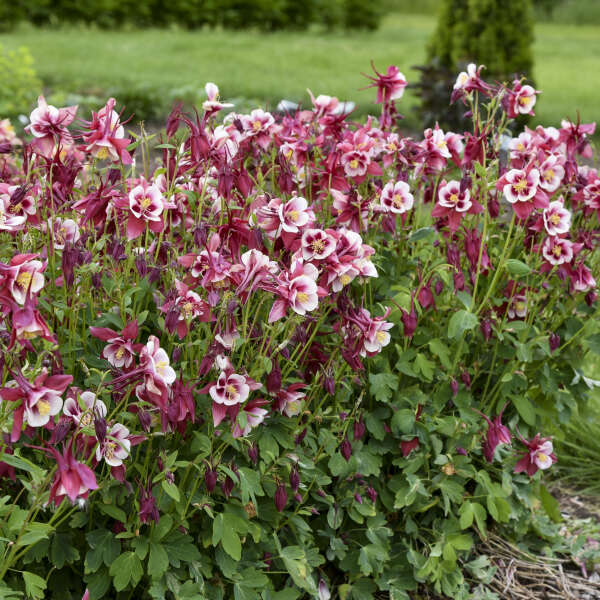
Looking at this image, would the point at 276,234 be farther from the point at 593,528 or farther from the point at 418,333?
the point at 593,528

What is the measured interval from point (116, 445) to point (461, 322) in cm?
103

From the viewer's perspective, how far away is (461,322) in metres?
2.31

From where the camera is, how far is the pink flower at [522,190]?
225cm

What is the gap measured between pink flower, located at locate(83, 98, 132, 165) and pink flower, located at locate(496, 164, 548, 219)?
1.04 m

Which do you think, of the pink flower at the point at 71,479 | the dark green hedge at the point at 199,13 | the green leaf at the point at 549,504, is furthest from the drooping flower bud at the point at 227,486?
the dark green hedge at the point at 199,13

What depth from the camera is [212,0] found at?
15.5 metres

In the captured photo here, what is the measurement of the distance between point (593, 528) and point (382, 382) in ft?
4.23

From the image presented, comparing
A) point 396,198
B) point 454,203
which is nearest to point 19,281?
point 396,198

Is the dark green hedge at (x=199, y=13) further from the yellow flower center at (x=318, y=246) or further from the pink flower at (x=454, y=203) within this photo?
the yellow flower center at (x=318, y=246)

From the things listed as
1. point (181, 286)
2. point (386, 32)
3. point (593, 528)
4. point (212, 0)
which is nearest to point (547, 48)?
point (386, 32)

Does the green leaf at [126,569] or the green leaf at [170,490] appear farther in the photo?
the green leaf at [126,569]

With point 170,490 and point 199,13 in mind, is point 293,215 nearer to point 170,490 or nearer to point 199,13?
point 170,490

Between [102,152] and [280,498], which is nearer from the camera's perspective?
[102,152]

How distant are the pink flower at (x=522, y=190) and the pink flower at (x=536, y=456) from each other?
0.76 meters
